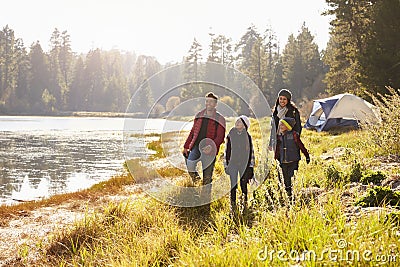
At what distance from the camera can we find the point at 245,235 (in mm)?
4078

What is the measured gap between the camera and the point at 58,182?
12.8m

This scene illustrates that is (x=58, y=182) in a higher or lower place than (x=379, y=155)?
lower

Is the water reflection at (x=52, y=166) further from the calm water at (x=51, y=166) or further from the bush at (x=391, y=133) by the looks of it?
the bush at (x=391, y=133)

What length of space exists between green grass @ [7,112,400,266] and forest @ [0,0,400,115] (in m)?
7.92

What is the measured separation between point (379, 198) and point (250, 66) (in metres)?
58.1

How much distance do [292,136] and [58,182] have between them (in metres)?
9.25

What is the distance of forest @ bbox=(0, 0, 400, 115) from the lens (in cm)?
1720

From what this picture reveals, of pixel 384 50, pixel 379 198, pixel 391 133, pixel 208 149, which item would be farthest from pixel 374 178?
pixel 384 50

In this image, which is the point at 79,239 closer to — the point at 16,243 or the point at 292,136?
the point at 16,243

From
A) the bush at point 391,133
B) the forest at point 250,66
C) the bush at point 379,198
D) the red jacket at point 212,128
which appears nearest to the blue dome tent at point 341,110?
the forest at point 250,66

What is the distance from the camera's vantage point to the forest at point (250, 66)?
1720cm

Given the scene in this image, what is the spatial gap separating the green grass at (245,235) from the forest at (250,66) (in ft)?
26.0

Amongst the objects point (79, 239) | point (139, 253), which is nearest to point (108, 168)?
point (79, 239)

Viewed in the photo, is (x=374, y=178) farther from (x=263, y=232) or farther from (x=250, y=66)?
(x=250, y=66)
